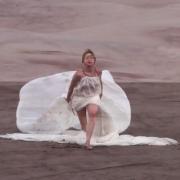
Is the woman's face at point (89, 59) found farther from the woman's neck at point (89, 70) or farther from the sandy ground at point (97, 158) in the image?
the sandy ground at point (97, 158)

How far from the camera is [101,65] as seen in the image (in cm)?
1961

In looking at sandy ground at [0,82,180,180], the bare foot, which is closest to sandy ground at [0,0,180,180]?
sandy ground at [0,82,180,180]

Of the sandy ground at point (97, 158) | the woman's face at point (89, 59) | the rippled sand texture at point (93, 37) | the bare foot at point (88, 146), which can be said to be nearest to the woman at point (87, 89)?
the woman's face at point (89, 59)

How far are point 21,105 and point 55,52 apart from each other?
32.6ft

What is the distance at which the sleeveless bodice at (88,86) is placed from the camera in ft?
31.6

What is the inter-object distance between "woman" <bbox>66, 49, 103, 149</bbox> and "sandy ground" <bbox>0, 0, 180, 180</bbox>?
486 millimetres

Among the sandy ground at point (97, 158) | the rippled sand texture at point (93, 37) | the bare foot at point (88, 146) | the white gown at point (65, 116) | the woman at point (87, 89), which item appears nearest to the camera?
the sandy ground at point (97, 158)

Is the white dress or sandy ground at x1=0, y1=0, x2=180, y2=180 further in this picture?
the white dress

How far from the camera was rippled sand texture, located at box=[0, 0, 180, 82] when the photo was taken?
19.2 meters

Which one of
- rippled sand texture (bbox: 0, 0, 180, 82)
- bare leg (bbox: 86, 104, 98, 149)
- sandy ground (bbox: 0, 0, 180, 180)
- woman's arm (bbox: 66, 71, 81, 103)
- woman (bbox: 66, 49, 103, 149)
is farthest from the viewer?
rippled sand texture (bbox: 0, 0, 180, 82)

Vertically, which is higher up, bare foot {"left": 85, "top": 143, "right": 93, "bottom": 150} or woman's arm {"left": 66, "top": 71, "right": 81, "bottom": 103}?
woman's arm {"left": 66, "top": 71, "right": 81, "bottom": 103}

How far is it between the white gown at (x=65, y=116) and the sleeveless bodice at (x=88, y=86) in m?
0.06

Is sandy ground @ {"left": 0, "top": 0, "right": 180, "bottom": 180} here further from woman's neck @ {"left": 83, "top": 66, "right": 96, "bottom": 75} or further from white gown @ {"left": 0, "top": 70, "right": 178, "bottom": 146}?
woman's neck @ {"left": 83, "top": 66, "right": 96, "bottom": 75}

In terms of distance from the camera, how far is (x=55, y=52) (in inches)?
827
